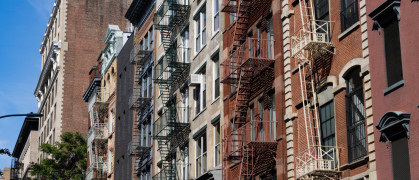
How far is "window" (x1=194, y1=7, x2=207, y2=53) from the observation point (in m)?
47.5

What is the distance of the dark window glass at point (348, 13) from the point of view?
28.8m

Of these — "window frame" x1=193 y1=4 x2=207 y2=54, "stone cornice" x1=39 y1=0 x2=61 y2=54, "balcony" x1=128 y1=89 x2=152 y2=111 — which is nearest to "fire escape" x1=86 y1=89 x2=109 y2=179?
"balcony" x1=128 y1=89 x2=152 y2=111

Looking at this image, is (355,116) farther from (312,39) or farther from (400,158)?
(312,39)

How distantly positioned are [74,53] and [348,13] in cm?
6947

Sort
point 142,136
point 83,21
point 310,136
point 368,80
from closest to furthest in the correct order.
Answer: point 368,80 → point 310,136 → point 142,136 → point 83,21

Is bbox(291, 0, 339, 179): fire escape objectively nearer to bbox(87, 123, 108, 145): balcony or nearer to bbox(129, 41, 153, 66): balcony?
bbox(129, 41, 153, 66): balcony

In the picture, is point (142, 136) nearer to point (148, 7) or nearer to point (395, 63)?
point (148, 7)

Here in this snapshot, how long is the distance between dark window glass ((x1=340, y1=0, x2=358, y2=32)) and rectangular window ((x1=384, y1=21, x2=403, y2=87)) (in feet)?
9.03

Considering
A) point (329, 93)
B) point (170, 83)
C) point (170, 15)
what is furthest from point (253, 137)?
point (170, 15)

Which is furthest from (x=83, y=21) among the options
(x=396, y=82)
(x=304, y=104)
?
(x=396, y=82)

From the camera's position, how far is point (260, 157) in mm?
35750

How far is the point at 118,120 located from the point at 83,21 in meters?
33.0

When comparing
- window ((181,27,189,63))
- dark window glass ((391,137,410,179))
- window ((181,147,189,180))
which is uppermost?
window ((181,27,189,63))

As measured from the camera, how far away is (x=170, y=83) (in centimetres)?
5150
